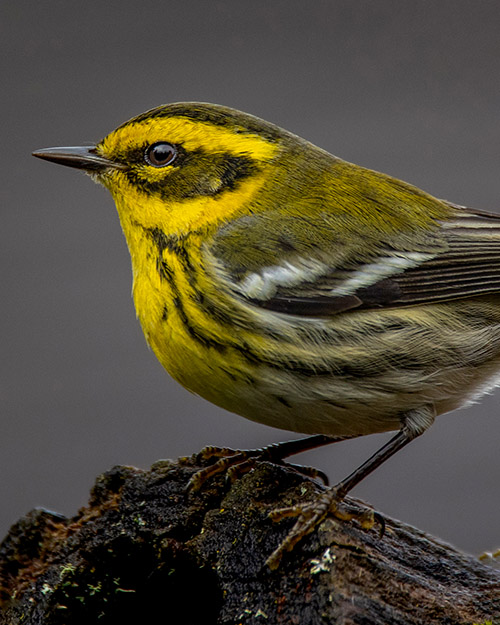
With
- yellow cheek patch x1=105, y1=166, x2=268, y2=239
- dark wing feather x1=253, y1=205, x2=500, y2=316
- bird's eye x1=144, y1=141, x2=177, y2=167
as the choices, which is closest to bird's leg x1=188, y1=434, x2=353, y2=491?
dark wing feather x1=253, y1=205, x2=500, y2=316

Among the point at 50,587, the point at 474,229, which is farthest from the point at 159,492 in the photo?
the point at 474,229

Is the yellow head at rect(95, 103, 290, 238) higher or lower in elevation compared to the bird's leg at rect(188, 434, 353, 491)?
higher

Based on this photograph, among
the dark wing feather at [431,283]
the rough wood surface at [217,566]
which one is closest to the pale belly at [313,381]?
the dark wing feather at [431,283]

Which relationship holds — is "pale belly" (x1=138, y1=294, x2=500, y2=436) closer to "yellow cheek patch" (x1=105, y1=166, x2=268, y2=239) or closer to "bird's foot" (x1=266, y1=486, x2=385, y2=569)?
"bird's foot" (x1=266, y1=486, x2=385, y2=569)

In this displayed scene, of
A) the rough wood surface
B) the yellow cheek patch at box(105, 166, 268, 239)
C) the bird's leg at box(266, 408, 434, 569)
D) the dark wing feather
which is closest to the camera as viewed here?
the rough wood surface

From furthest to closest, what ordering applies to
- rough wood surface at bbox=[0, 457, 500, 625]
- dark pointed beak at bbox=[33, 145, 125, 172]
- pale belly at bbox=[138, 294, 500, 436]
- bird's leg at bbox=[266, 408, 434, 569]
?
1. dark pointed beak at bbox=[33, 145, 125, 172]
2. pale belly at bbox=[138, 294, 500, 436]
3. bird's leg at bbox=[266, 408, 434, 569]
4. rough wood surface at bbox=[0, 457, 500, 625]

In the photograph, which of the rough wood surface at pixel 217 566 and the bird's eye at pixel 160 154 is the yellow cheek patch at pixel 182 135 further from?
the rough wood surface at pixel 217 566

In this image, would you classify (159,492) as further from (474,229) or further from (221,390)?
(474,229)
